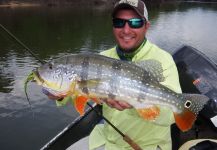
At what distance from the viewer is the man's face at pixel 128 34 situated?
5.07 meters

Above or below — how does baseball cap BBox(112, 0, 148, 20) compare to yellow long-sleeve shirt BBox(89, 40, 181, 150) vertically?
above

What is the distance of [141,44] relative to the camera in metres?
5.21

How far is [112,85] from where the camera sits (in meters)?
3.98

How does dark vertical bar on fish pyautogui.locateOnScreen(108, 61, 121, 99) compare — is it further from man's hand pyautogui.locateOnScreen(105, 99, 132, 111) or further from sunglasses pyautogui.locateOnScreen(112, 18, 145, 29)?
sunglasses pyautogui.locateOnScreen(112, 18, 145, 29)

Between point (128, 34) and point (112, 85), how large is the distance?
4.41 ft

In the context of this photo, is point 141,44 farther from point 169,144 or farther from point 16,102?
point 16,102

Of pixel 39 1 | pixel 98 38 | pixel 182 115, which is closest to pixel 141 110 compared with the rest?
pixel 182 115

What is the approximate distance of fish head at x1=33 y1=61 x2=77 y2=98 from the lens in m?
→ 4.09

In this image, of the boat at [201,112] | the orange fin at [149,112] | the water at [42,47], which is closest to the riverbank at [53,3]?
the water at [42,47]

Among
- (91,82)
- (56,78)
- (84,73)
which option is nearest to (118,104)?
(91,82)

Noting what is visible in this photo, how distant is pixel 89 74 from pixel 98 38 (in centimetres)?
3370

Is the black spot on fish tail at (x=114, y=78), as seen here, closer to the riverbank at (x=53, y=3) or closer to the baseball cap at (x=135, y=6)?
the baseball cap at (x=135, y=6)

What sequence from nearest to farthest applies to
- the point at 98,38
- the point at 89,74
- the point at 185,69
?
the point at 89,74
the point at 185,69
the point at 98,38

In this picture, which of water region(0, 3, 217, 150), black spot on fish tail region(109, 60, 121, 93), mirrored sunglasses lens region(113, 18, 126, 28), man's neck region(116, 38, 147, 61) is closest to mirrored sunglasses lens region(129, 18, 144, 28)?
mirrored sunglasses lens region(113, 18, 126, 28)
